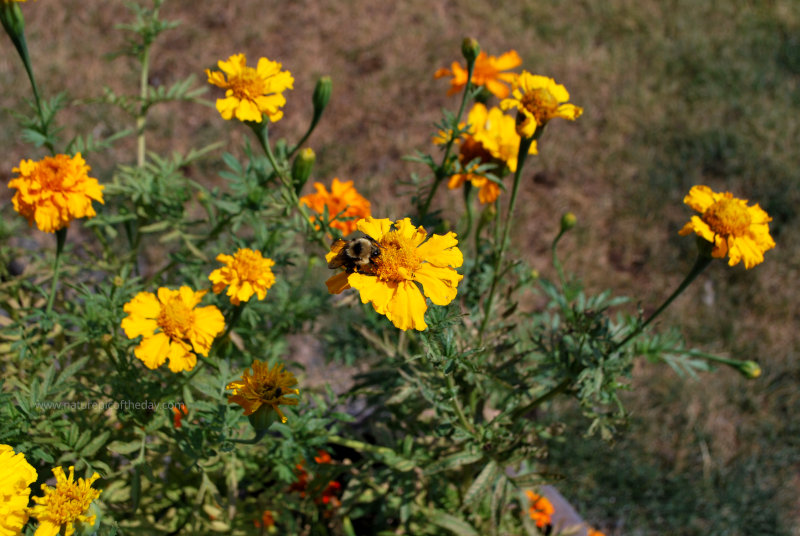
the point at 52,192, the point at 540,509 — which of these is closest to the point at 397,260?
the point at 52,192

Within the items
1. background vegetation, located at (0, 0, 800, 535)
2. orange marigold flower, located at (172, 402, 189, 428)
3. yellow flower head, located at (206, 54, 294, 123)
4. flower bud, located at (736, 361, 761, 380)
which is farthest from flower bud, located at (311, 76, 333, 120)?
flower bud, located at (736, 361, 761, 380)

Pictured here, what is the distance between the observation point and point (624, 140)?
3.96 m

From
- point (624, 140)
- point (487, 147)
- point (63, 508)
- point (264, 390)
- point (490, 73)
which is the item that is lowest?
point (63, 508)

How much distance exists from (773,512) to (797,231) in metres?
1.56

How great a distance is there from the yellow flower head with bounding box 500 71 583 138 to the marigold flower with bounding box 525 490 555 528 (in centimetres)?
118

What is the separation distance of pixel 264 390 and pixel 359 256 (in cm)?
35

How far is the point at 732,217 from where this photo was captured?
4.71 feet

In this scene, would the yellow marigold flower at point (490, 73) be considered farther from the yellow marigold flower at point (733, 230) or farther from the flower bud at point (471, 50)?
the yellow marigold flower at point (733, 230)

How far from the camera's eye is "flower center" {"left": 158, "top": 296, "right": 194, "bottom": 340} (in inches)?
56.6

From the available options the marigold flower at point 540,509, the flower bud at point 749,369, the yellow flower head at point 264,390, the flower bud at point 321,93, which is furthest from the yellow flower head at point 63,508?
the flower bud at point 749,369

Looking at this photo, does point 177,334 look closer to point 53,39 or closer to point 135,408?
point 135,408

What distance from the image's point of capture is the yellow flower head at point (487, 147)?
1.72 m

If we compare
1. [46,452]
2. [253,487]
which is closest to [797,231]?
[253,487]

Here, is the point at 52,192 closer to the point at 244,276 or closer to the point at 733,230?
the point at 244,276
